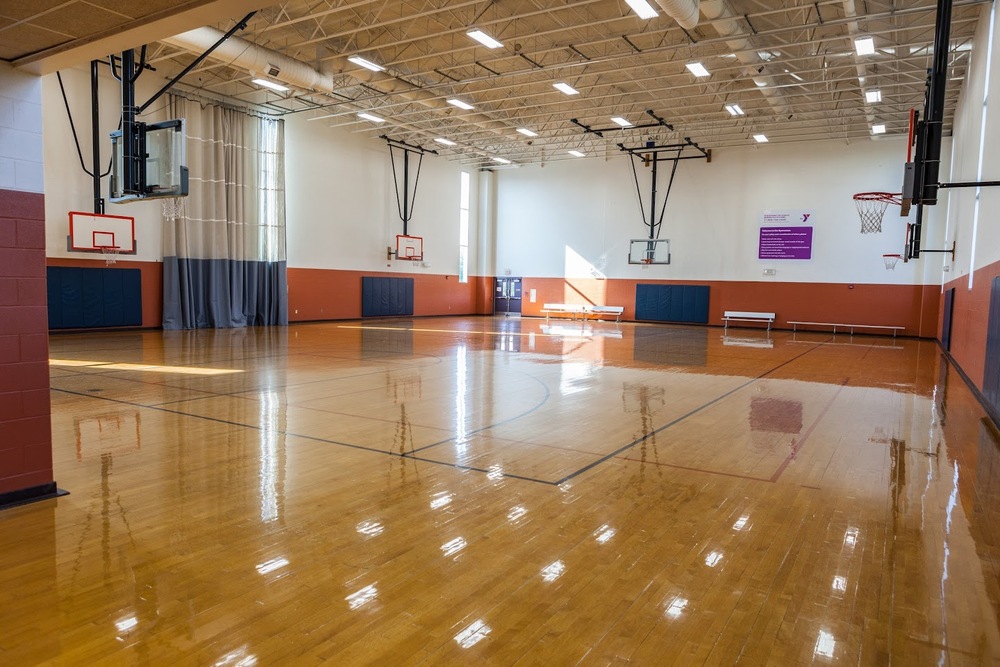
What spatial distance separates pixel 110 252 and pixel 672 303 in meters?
17.5

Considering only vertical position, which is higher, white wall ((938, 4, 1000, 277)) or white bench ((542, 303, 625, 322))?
white wall ((938, 4, 1000, 277))

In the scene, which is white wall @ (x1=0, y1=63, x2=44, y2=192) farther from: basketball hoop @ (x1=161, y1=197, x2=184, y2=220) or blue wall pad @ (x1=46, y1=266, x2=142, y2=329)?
basketball hoop @ (x1=161, y1=197, x2=184, y2=220)

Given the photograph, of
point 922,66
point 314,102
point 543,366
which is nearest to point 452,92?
point 314,102

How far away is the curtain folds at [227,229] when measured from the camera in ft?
53.7

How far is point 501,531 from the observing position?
3529 mm

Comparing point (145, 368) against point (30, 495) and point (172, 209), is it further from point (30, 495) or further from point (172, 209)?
point (172, 209)

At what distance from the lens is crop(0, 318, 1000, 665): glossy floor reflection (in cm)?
246

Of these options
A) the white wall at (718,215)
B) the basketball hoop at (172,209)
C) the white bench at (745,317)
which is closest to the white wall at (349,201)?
the basketball hoop at (172,209)

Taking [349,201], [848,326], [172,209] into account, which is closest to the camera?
[172,209]

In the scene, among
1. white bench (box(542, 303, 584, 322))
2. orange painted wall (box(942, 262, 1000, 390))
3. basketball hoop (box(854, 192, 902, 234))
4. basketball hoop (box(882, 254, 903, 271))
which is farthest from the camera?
white bench (box(542, 303, 584, 322))

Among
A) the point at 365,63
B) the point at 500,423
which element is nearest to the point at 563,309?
the point at 365,63

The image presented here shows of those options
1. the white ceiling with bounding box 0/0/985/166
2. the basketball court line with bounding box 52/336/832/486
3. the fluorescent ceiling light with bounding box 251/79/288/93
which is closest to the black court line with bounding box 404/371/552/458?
the basketball court line with bounding box 52/336/832/486

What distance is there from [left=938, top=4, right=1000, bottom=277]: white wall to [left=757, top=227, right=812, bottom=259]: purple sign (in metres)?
4.92

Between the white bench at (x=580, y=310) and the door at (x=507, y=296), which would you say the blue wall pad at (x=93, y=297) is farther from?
the white bench at (x=580, y=310)
